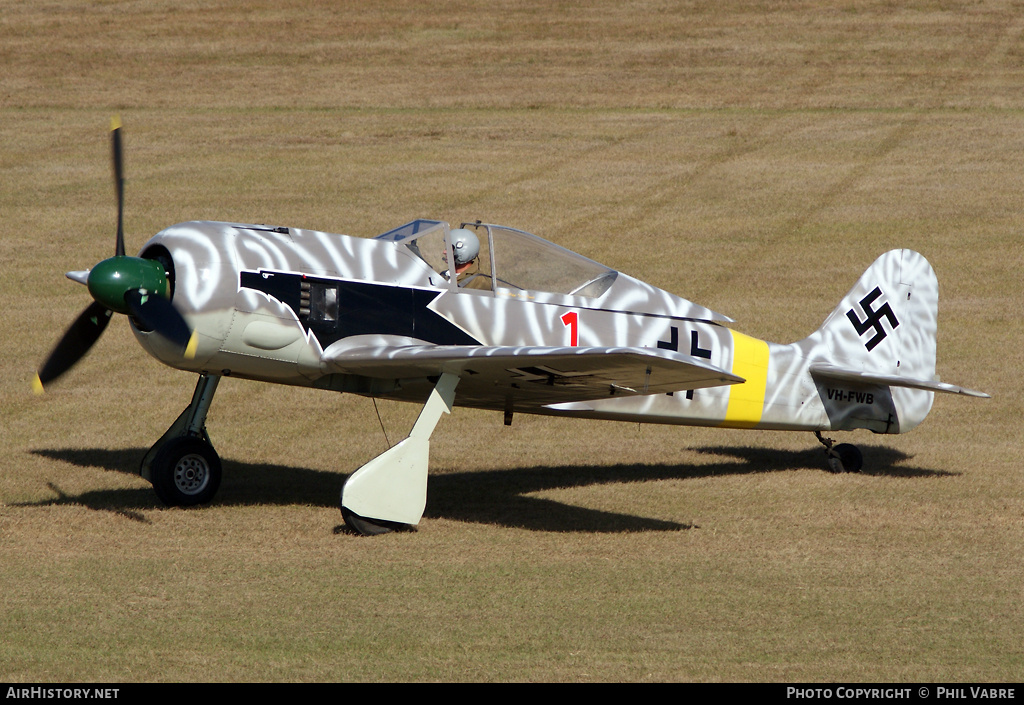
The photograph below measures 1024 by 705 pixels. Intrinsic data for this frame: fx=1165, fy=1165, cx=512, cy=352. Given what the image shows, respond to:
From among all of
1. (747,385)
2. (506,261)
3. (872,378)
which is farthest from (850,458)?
(506,261)

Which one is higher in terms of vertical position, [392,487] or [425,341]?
[425,341]

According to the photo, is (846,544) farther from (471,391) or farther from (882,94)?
(882,94)

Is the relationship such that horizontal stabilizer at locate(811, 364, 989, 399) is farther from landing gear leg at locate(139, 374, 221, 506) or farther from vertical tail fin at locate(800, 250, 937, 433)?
landing gear leg at locate(139, 374, 221, 506)

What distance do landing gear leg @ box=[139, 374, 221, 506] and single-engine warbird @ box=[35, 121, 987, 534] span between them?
14 mm

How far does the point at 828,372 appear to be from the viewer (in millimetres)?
11375

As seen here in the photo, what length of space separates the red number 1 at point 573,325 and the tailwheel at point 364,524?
2267 mm

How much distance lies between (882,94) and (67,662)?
94.7 feet

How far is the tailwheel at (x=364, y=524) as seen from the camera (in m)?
9.00

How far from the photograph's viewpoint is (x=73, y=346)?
390 inches

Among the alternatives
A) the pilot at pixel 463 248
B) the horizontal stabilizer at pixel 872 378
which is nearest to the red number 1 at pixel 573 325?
the pilot at pixel 463 248

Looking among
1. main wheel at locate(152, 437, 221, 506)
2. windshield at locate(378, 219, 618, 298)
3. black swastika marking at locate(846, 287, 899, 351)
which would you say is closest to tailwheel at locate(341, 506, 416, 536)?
main wheel at locate(152, 437, 221, 506)

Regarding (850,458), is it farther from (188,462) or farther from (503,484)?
(188,462)

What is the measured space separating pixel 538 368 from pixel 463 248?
4.97 ft

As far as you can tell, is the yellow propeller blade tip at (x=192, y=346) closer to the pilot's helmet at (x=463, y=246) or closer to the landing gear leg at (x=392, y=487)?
the landing gear leg at (x=392, y=487)
